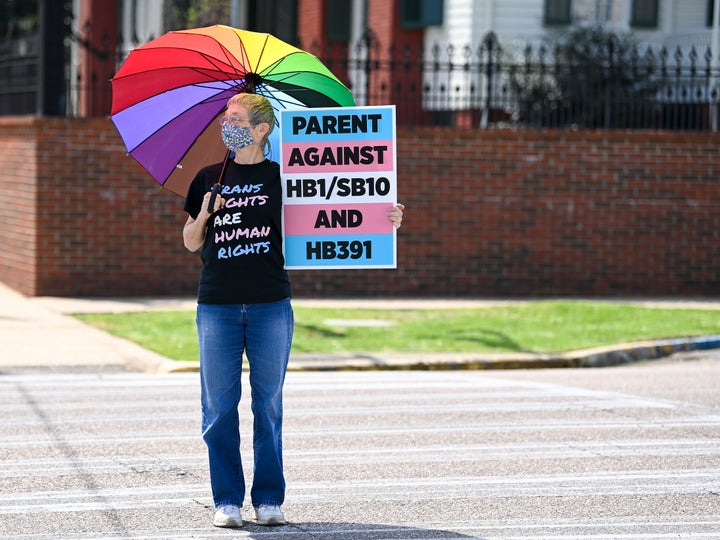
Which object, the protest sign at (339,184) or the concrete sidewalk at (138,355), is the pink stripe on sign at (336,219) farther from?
the concrete sidewalk at (138,355)

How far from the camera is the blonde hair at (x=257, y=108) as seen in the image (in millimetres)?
6322

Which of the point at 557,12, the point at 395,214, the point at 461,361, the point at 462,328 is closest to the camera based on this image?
the point at 395,214

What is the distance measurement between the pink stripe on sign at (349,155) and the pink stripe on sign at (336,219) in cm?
19

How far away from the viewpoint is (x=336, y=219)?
6805 mm

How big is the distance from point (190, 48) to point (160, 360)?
5.84 metres

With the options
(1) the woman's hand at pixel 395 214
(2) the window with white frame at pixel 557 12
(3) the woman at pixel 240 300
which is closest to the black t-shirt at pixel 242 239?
(3) the woman at pixel 240 300

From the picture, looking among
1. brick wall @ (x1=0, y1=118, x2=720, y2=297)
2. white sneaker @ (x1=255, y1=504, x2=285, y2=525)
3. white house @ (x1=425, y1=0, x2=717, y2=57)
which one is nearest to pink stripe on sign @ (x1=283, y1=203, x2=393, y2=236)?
white sneaker @ (x1=255, y1=504, x2=285, y2=525)

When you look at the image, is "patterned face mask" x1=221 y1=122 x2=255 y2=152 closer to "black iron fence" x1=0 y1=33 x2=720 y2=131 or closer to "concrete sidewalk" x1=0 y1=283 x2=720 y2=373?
"concrete sidewalk" x1=0 y1=283 x2=720 y2=373

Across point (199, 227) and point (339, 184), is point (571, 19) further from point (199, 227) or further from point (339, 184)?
point (199, 227)

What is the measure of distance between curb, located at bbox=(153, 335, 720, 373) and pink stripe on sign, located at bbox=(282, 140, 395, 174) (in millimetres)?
5359

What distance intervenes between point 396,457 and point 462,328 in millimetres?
6100

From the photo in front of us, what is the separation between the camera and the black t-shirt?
6.29 m

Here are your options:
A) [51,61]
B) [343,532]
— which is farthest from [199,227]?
[51,61]

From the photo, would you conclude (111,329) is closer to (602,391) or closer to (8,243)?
(8,243)
